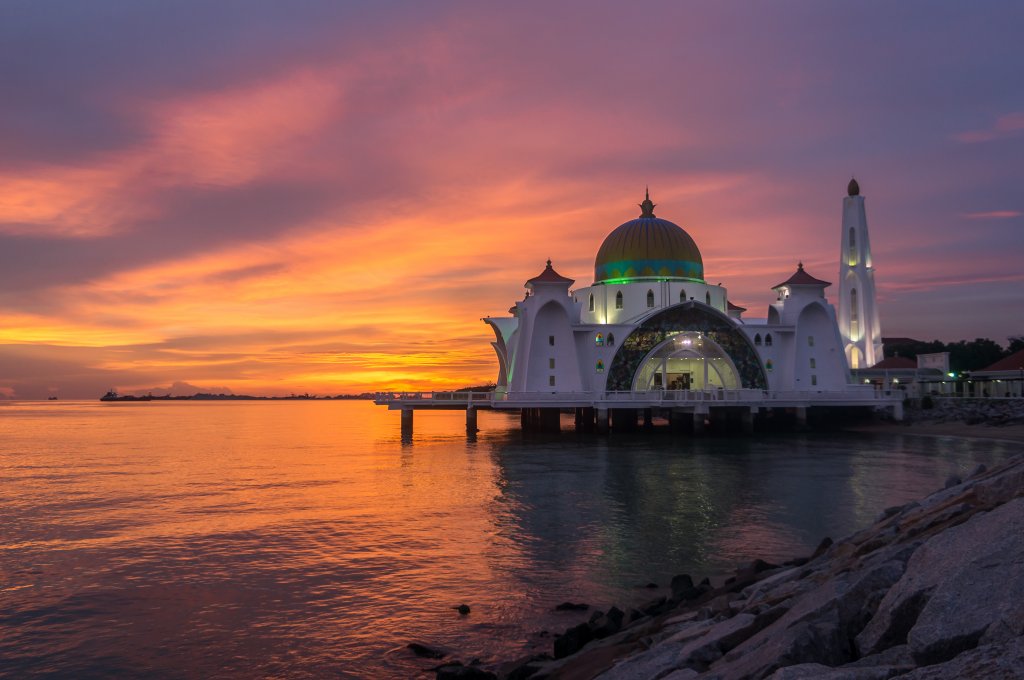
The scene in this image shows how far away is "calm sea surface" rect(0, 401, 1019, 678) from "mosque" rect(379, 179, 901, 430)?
40.3 ft

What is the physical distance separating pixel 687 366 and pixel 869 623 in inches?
2093

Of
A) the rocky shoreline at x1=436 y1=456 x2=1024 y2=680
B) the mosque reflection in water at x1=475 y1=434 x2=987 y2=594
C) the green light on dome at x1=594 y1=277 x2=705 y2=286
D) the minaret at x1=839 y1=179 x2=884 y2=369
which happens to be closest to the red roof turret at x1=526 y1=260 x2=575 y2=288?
the green light on dome at x1=594 y1=277 x2=705 y2=286

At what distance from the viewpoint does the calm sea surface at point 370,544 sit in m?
11.2

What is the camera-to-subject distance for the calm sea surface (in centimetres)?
1116

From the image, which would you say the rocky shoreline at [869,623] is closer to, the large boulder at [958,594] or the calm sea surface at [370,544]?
the large boulder at [958,594]

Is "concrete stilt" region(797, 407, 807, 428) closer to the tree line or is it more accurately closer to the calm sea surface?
the calm sea surface

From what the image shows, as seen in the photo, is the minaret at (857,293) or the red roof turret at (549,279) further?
the minaret at (857,293)

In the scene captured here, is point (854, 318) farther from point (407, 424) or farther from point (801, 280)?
point (407, 424)

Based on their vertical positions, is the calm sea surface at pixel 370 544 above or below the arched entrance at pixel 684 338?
below

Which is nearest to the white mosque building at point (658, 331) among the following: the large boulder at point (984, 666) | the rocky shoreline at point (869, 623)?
the rocky shoreline at point (869, 623)

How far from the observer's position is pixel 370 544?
58.3 ft

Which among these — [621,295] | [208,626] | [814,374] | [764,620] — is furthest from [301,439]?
[764,620]

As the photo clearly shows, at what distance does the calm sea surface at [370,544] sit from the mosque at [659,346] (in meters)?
12.3

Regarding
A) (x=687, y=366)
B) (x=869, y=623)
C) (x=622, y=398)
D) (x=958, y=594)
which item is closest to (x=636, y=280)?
(x=687, y=366)
